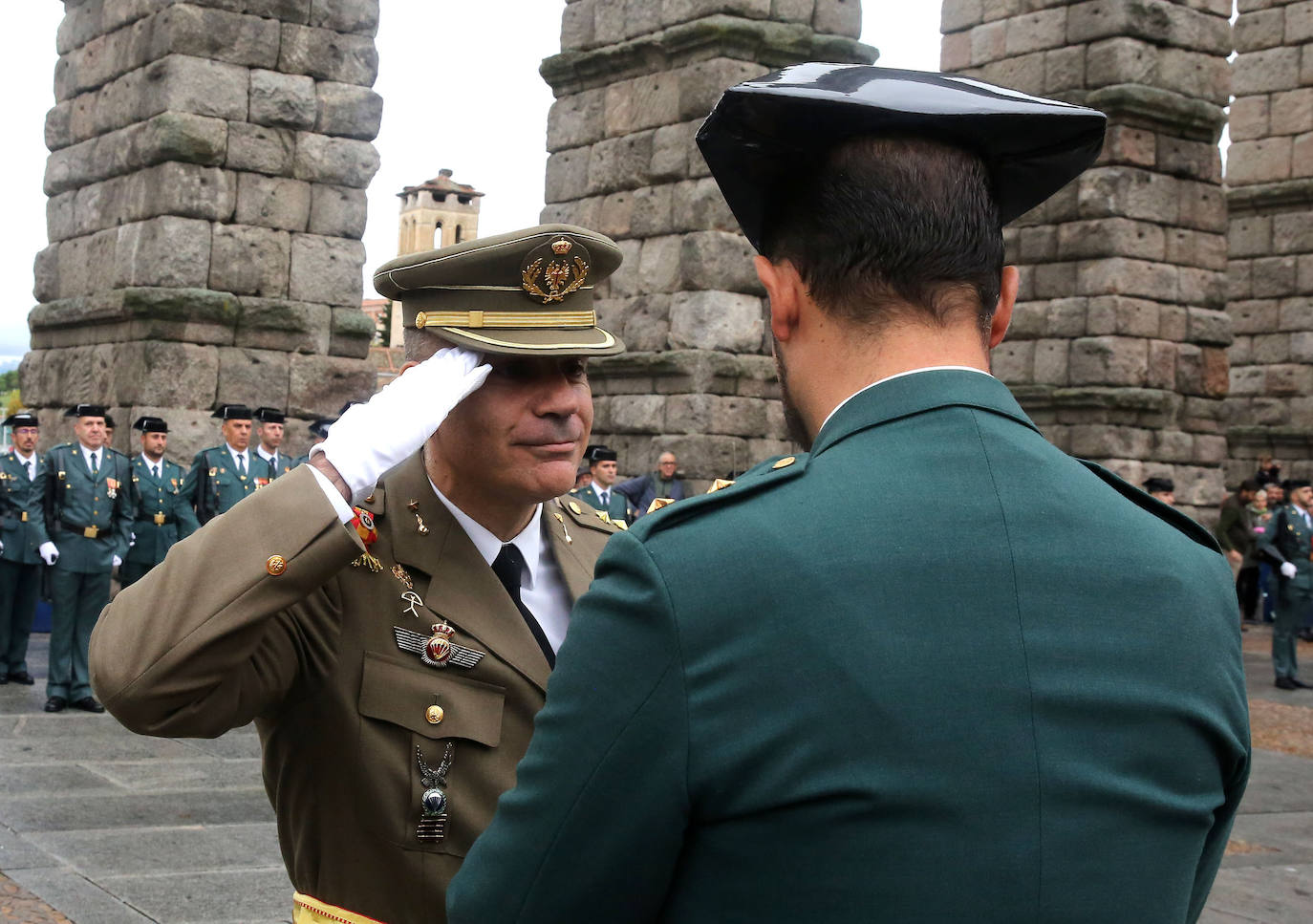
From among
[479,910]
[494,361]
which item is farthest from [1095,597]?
[494,361]

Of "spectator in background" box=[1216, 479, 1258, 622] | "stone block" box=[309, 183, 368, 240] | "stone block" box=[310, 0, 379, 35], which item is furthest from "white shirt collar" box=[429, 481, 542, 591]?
"spectator in background" box=[1216, 479, 1258, 622]

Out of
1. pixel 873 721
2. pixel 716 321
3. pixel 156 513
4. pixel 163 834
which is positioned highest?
pixel 716 321

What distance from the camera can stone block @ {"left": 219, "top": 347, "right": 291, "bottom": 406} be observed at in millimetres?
10953

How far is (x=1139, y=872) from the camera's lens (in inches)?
51.6

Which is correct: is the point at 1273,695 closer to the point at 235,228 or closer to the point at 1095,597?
the point at 235,228

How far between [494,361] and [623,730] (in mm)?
1227

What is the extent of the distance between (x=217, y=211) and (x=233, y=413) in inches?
61.6

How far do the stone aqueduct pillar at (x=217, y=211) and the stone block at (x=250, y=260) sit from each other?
1 cm

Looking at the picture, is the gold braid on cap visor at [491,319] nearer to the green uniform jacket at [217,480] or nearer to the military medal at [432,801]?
the military medal at [432,801]

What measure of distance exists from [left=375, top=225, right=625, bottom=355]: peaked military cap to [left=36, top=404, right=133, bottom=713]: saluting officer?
7.78 m

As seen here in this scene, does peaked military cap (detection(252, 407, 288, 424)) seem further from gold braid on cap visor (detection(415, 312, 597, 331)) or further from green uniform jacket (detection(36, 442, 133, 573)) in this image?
gold braid on cap visor (detection(415, 312, 597, 331))

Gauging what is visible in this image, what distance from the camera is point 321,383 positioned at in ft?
37.4

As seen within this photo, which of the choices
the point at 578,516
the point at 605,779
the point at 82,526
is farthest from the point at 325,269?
the point at 605,779

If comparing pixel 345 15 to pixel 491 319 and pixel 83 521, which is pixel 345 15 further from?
pixel 491 319
